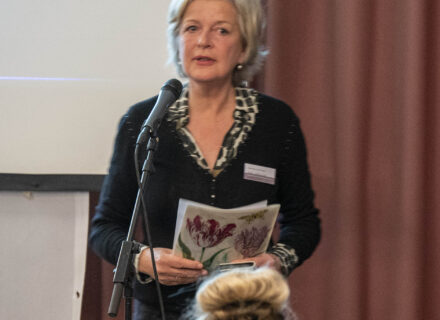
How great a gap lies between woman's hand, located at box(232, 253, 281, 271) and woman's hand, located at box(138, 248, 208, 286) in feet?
0.37

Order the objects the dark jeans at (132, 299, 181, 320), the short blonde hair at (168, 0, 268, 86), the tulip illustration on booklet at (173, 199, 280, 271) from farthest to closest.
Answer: the short blonde hair at (168, 0, 268, 86), the dark jeans at (132, 299, 181, 320), the tulip illustration on booklet at (173, 199, 280, 271)

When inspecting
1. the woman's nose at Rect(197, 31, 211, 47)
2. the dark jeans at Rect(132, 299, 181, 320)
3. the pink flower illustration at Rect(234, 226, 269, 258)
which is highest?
the woman's nose at Rect(197, 31, 211, 47)

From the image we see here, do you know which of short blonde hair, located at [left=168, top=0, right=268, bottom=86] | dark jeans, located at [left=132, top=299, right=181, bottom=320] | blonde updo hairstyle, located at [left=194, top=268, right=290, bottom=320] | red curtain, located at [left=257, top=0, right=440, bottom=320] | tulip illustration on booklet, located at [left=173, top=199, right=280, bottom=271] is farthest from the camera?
red curtain, located at [left=257, top=0, right=440, bottom=320]

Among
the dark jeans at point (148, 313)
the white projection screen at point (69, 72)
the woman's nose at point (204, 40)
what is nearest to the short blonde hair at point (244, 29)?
the woman's nose at point (204, 40)

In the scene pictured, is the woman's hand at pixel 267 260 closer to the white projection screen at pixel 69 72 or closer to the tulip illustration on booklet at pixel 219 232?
the tulip illustration on booklet at pixel 219 232

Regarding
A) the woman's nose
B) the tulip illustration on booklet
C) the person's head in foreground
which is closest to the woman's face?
the woman's nose

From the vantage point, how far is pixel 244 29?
1808 mm

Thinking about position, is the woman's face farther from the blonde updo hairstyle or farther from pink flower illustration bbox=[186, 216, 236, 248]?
the blonde updo hairstyle

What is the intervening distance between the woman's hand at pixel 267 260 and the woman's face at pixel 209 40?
49 cm

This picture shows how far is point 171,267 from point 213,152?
1.21 ft

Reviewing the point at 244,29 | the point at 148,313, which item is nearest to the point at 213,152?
the point at 244,29

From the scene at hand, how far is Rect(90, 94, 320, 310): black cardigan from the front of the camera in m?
1.71

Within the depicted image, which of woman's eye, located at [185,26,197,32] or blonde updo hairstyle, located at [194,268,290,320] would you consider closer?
blonde updo hairstyle, located at [194,268,290,320]

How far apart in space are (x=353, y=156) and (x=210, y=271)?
2.82ft
